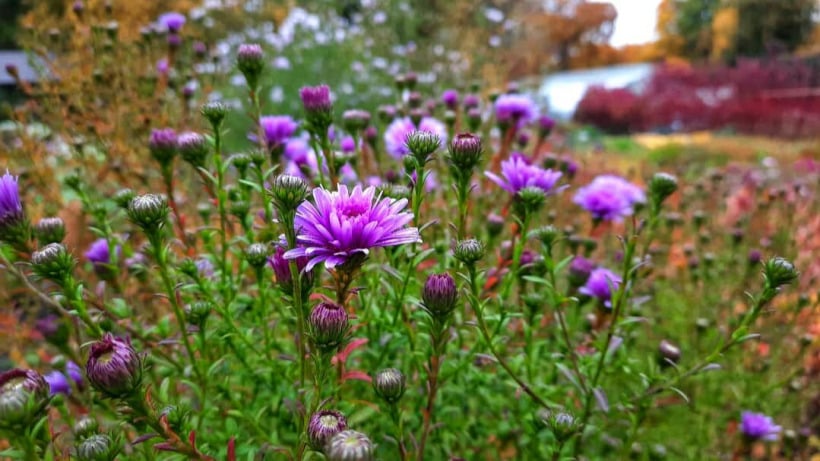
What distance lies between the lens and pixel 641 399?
1084 millimetres

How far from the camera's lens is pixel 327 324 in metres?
0.71

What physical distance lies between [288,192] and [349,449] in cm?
30

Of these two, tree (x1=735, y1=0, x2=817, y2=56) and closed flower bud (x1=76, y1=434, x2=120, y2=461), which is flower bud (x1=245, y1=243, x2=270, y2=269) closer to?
closed flower bud (x1=76, y1=434, x2=120, y2=461)

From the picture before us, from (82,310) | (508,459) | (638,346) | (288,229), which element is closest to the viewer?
(288,229)

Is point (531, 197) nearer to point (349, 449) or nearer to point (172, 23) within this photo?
point (349, 449)

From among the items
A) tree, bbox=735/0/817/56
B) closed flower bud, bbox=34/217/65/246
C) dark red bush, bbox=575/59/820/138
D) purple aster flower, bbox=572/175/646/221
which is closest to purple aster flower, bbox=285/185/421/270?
closed flower bud, bbox=34/217/65/246

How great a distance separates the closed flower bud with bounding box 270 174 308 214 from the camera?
0.70 meters

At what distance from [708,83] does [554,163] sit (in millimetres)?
14112

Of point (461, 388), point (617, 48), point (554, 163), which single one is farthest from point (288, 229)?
point (617, 48)

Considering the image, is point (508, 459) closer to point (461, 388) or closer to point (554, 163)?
point (461, 388)

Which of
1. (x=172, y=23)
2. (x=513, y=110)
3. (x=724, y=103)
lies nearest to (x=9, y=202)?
(x=513, y=110)

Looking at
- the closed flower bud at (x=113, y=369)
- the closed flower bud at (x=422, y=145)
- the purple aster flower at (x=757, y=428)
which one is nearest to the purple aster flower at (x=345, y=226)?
the closed flower bud at (x=422, y=145)

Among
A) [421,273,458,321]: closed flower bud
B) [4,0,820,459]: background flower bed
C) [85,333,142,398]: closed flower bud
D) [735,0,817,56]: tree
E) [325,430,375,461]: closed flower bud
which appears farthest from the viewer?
[735,0,817,56]: tree

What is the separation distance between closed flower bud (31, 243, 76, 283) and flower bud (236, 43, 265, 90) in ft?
1.61
